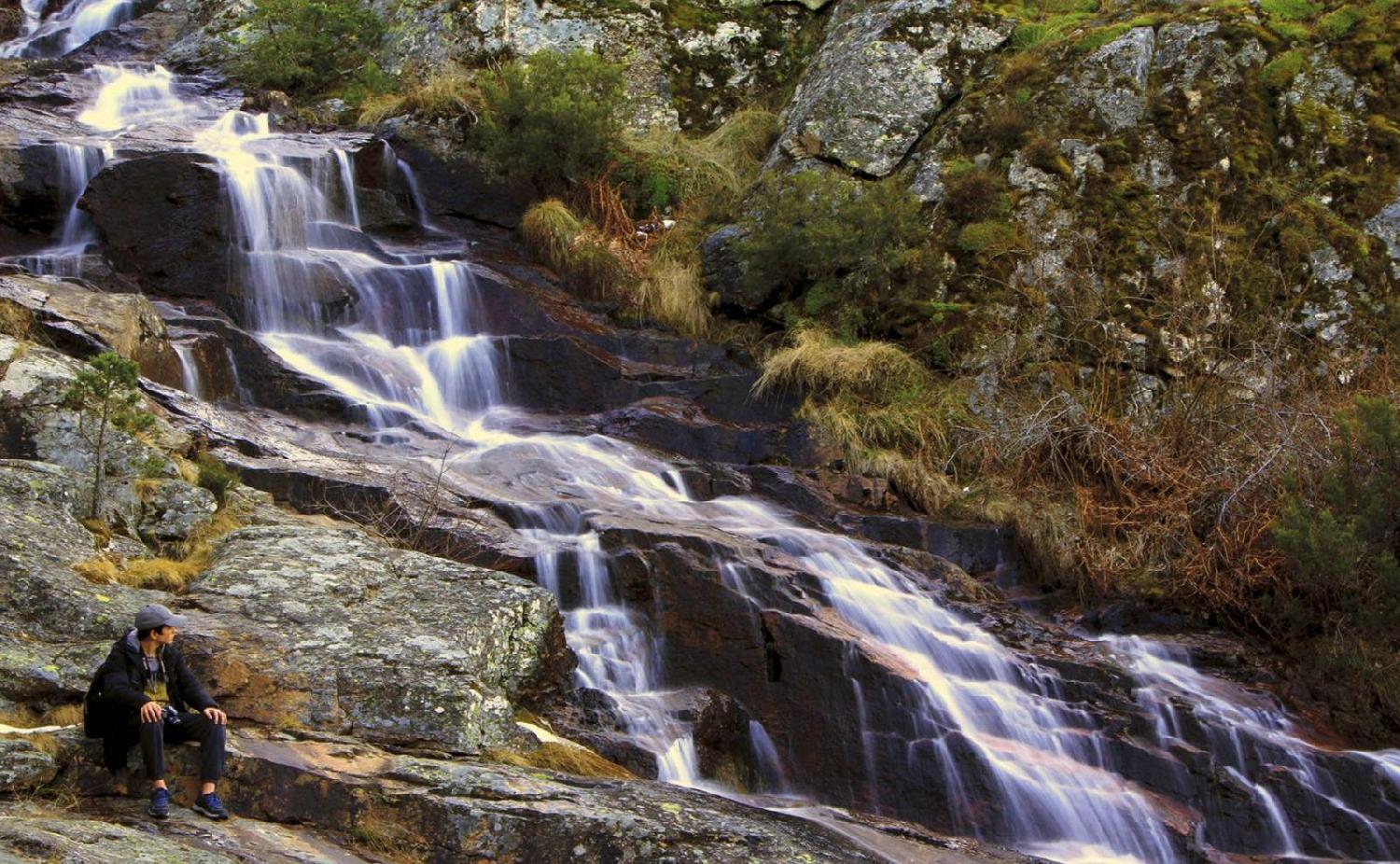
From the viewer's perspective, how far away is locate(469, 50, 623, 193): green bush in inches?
607

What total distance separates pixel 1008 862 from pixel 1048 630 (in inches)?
120

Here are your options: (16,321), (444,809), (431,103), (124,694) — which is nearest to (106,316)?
(16,321)

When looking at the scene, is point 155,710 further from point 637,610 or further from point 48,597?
point 637,610

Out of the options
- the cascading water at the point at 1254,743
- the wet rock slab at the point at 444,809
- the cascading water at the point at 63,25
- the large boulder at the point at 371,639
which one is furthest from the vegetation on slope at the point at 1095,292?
the cascading water at the point at 63,25

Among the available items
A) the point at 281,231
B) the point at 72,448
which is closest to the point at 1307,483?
the point at 72,448

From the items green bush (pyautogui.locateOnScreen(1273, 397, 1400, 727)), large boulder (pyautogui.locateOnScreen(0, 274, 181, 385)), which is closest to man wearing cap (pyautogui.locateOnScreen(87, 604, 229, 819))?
large boulder (pyautogui.locateOnScreen(0, 274, 181, 385))

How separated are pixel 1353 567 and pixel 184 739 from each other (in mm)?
7941

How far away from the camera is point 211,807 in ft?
16.9

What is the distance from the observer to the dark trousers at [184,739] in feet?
16.9

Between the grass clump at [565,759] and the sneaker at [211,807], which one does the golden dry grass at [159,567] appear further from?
the grass clump at [565,759]

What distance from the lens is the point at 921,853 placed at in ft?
21.5

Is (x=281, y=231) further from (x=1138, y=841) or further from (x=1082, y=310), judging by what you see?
(x=1138, y=841)

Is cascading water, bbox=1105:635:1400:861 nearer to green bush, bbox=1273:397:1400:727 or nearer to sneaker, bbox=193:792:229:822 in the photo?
green bush, bbox=1273:397:1400:727

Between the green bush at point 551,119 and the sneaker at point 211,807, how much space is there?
11318 mm
